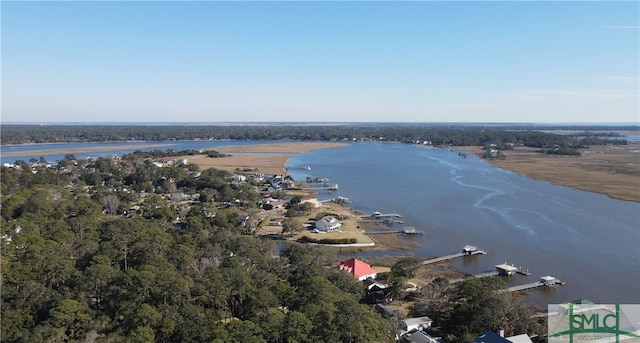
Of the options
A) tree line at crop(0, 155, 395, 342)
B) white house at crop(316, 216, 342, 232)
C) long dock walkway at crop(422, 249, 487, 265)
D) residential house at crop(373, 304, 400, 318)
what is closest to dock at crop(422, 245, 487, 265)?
long dock walkway at crop(422, 249, 487, 265)

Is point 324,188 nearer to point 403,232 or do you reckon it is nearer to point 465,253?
point 403,232

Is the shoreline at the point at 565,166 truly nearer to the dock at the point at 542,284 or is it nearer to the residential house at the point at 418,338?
the dock at the point at 542,284

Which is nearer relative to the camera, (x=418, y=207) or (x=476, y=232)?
(x=476, y=232)

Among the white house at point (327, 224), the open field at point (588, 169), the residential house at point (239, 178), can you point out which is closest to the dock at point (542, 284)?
the white house at point (327, 224)

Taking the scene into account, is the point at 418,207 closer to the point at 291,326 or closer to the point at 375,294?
the point at 375,294

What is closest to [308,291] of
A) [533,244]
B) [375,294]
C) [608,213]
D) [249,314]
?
[249,314]

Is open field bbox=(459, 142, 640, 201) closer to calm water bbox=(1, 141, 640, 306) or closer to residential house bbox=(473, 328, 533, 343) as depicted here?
calm water bbox=(1, 141, 640, 306)

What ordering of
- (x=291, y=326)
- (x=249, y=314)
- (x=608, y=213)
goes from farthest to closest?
(x=608, y=213)
(x=249, y=314)
(x=291, y=326)

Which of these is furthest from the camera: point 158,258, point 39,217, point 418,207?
point 418,207
